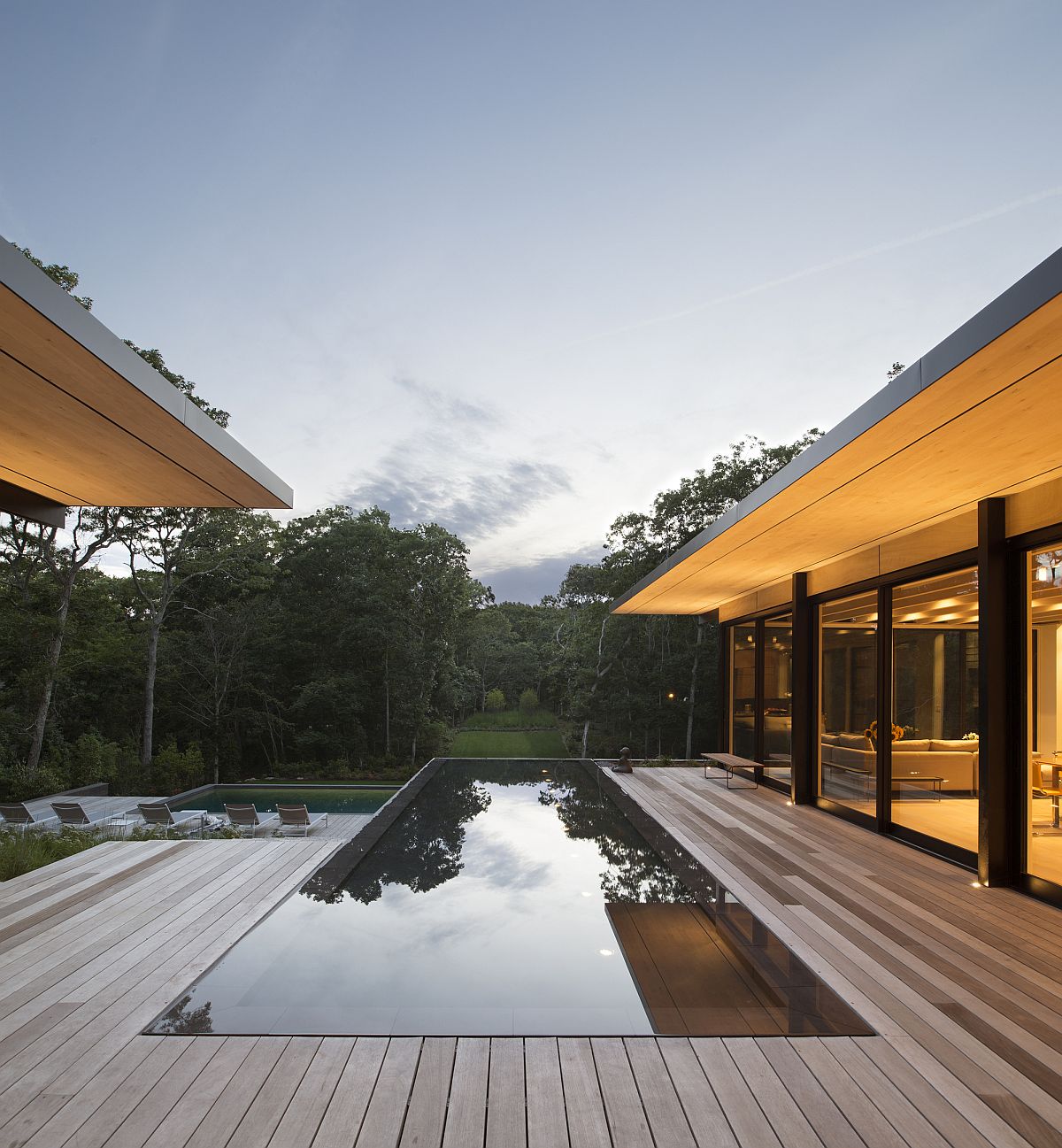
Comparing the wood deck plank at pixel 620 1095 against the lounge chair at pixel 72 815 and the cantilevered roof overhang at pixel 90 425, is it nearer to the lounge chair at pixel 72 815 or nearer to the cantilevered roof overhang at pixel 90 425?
the cantilevered roof overhang at pixel 90 425

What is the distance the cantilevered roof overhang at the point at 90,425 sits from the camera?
277 cm

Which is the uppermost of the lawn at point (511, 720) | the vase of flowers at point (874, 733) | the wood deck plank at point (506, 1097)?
the vase of flowers at point (874, 733)

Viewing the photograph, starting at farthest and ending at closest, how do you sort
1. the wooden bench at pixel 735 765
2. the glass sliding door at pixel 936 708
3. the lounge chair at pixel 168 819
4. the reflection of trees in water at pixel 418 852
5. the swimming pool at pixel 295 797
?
the swimming pool at pixel 295 797
the lounge chair at pixel 168 819
the wooden bench at pixel 735 765
the glass sliding door at pixel 936 708
the reflection of trees in water at pixel 418 852

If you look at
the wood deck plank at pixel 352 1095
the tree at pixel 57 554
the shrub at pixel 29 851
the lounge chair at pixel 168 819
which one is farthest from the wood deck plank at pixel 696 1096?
the tree at pixel 57 554

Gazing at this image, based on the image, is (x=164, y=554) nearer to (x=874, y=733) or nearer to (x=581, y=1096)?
(x=874, y=733)

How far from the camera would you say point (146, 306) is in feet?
34.1

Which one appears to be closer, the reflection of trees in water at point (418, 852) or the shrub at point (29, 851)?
the reflection of trees in water at point (418, 852)

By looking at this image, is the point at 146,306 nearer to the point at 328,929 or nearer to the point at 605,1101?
the point at 328,929

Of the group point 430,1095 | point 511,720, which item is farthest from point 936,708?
point 511,720

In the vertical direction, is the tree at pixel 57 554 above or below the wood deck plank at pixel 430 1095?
above

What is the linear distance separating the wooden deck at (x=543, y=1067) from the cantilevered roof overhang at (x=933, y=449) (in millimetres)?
2645

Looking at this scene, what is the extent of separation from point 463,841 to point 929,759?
421 cm

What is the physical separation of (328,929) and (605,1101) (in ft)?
7.03

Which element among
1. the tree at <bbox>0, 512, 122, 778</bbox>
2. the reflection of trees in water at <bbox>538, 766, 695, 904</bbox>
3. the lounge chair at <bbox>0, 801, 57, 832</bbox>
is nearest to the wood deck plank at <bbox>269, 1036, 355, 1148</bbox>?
the reflection of trees in water at <bbox>538, 766, 695, 904</bbox>
